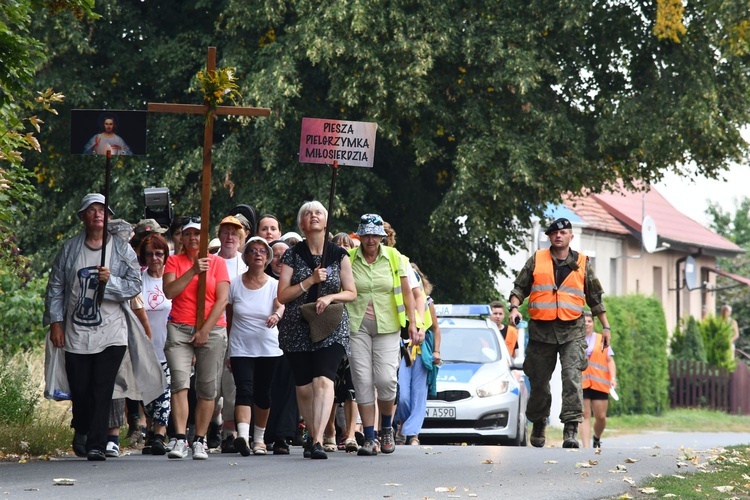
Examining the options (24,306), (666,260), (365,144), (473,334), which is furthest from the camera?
(666,260)

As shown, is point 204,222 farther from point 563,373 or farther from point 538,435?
point 538,435

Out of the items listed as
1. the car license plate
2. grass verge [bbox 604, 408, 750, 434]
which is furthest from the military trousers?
grass verge [bbox 604, 408, 750, 434]

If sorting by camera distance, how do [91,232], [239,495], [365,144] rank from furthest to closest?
[365,144]
[91,232]
[239,495]

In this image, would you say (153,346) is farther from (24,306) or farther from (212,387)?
(24,306)

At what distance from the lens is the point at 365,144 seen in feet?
40.4

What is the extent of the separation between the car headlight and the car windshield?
0.58 meters

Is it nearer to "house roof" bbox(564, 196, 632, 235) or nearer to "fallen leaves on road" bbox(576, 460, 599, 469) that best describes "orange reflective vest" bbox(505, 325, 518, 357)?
"fallen leaves on road" bbox(576, 460, 599, 469)

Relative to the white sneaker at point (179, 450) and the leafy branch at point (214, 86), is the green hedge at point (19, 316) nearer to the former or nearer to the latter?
the leafy branch at point (214, 86)

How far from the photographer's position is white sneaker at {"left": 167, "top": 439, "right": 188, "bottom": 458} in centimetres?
1138

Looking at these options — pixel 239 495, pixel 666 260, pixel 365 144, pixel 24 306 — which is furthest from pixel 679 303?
pixel 239 495

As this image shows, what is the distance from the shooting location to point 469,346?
1870 cm

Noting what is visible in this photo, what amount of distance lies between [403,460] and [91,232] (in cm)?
308

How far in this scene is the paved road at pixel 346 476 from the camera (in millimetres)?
9148

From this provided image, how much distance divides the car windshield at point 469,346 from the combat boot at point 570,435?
4.04 meters
